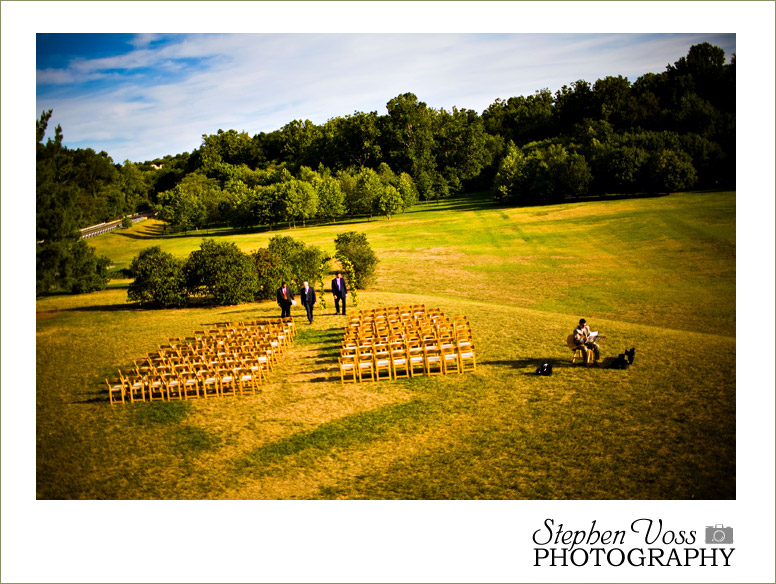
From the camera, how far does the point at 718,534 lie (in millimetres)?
7926

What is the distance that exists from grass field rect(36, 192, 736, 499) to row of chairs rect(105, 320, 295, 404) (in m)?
0.41

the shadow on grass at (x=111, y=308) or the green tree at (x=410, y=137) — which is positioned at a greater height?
the green tree at (x=410, y=137)

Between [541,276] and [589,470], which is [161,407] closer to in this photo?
[589,470]

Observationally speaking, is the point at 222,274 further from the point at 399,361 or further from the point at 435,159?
the point at 435,159

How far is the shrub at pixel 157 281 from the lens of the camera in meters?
20.2

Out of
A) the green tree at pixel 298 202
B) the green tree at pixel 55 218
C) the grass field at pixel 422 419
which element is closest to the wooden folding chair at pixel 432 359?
the grass field at pixel 422 419

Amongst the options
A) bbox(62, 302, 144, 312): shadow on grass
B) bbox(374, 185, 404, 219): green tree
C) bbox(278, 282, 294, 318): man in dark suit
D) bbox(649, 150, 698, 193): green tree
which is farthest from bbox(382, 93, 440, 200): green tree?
bbox(278, 282, 294, 318): man in dark suit

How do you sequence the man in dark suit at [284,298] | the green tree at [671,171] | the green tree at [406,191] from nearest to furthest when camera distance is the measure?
1. the man in dark suit at [284,298]
2. the green tree at [671,171]
3. the green tree at [406,191]

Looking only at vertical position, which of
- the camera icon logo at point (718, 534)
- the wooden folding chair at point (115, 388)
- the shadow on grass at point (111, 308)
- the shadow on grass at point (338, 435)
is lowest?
the camera icon logo at point (718, 534)

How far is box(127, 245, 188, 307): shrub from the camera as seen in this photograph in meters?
20.2

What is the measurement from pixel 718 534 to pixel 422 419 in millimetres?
5082

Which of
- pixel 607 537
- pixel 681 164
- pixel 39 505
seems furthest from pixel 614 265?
pixel 39 505

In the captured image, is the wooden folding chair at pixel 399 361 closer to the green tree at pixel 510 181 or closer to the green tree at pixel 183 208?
the green tree at pixel 183 208

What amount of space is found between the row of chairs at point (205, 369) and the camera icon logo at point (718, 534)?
902 centimetres
